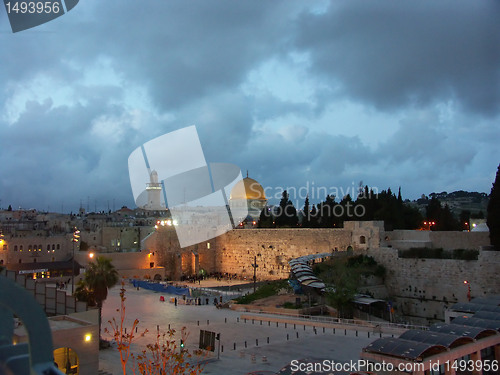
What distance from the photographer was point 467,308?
476 inches

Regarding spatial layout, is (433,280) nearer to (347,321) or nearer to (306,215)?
(347,321)

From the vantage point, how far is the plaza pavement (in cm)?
1101

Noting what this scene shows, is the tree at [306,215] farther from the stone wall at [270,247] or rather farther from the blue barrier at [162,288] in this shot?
the blue barrier at [162,288]

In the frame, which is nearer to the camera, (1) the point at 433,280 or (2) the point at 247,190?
(1) the point at 433,280

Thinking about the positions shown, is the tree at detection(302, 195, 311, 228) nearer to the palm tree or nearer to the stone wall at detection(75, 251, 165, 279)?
the stone wall at detection(75, 251, 165, 279)

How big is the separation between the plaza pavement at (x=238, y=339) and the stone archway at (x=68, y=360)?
152 cm

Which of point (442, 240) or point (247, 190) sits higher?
point (247, 190)

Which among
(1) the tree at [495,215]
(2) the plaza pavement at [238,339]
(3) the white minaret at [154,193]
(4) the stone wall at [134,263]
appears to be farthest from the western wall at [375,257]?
(3) the white minaret at [154,193]

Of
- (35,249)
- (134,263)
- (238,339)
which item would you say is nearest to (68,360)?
(238,339)

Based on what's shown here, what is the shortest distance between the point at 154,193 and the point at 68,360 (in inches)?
2271

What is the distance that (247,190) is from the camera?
142 ft

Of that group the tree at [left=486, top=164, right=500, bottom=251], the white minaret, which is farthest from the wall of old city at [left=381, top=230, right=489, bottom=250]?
the white minaret

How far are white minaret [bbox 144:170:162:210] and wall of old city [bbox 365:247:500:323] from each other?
48.1m

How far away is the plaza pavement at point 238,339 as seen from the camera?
1101 cm
